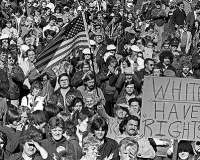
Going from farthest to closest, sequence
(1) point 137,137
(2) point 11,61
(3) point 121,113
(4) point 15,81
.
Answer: (2) point 11,61 → (4) point 15,81 → (3) point 121,113 → (1) point 137,137

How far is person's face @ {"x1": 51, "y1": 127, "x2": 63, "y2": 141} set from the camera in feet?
31.1

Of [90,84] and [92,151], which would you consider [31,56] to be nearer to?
[90,84]

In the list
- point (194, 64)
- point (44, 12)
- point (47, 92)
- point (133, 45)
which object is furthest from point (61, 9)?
point (47, 92)

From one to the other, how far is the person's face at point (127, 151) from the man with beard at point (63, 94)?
2317 millimetres

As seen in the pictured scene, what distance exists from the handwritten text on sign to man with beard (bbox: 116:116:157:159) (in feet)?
1.58

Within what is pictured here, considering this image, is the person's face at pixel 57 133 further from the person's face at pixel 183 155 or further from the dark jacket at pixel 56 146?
the person's face at pixel 183 155

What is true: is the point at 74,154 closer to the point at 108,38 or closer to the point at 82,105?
the point at 82,105

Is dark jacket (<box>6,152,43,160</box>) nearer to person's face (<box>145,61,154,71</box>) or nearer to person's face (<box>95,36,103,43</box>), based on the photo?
person's face (<box>145,61,154,71</box>)

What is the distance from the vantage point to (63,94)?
11.7 metres

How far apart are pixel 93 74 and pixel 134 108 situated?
5.54 ft

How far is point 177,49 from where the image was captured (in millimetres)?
15680

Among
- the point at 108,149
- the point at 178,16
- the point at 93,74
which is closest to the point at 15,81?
the point at 93,74

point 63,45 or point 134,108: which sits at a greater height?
point 63,45

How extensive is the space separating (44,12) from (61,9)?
24.5 inches
